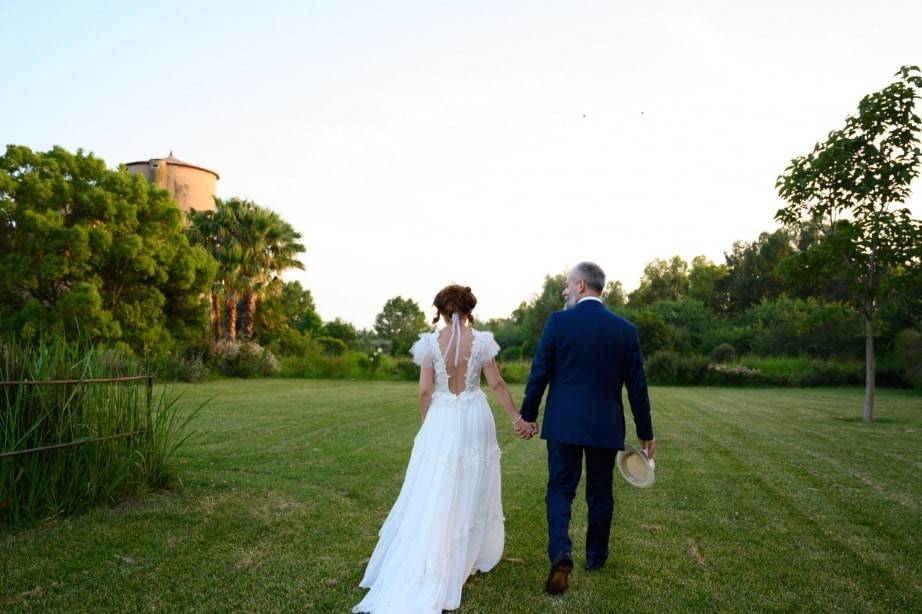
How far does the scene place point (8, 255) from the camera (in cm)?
2309

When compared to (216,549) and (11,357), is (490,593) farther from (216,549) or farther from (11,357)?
(11,357)

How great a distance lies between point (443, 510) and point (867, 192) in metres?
12.6

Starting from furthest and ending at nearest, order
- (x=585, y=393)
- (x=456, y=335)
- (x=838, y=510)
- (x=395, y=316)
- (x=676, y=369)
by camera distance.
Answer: (x=395, y=316) → (x=676, y=369) → (x=838, y=510) → (x=456, y=335) → (x=585, y=393)

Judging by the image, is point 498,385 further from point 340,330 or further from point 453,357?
point 340,330

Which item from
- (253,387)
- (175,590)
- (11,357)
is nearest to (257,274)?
(253,387)

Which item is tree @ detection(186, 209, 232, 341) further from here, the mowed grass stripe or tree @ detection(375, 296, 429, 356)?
tree @ detection(375, 296, 429, 356)

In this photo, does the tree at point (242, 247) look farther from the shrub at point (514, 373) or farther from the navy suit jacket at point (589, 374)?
the navy suit jacket at point (589, 374)

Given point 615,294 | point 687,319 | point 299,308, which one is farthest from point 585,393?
point 615,294

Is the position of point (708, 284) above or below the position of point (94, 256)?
above

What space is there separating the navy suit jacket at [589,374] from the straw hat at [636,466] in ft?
1.07

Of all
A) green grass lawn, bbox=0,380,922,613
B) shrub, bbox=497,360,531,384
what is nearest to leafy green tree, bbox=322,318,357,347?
shrub, bbox=497,360,531,384

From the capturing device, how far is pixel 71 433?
19.0 feet

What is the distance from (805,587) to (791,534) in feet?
4.56

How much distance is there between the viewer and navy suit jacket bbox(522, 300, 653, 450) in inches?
162
